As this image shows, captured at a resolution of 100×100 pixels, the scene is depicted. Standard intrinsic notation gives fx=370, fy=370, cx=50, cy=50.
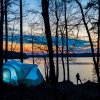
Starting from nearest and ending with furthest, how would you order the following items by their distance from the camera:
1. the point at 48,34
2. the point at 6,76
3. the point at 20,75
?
1. the point at 48,34
2. the point at 6,76
3. the point at 20,75

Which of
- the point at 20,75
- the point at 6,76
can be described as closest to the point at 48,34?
the point at 6,76

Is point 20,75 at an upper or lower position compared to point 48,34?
lower

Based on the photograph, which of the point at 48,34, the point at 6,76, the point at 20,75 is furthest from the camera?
the point at 20,75

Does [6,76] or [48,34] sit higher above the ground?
[48,34]

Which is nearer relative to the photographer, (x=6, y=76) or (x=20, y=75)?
(x=6, y=76)

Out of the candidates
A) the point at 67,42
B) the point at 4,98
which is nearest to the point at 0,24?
the point at 4,98

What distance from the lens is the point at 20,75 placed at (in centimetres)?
2828

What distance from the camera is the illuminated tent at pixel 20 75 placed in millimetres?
27598

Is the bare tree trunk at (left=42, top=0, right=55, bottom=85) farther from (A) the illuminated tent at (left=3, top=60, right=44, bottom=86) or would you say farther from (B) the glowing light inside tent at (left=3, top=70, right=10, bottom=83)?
(B) the glowing light inside tent at (left=3, top=70, right=10, bottom=83)

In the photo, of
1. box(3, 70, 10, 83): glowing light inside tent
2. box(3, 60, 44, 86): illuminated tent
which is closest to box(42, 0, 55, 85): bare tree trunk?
box(3, 60, 44, 86): illuminated tent

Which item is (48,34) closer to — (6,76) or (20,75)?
(6,76)

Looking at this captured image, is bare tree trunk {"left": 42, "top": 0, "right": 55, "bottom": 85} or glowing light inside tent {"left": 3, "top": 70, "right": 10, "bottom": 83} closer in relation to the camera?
bare tree trunk {"left": 42, "top": 0, "right": 55, "bottom": 85}

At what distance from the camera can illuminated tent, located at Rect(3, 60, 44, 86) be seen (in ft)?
90.5

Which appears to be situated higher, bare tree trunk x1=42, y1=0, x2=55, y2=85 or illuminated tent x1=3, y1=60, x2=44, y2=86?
bare tree trunk x1=42, y1=0, x2=55, y2=85
